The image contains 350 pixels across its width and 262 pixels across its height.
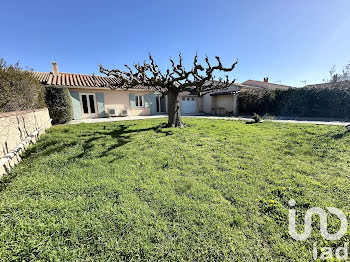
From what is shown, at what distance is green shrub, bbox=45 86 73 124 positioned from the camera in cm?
1104

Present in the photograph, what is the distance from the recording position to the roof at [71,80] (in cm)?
1350

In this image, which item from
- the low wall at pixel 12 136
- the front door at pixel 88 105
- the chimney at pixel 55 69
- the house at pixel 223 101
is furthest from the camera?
the house at pixel 223 101

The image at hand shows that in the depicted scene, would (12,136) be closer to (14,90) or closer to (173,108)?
(14,90)

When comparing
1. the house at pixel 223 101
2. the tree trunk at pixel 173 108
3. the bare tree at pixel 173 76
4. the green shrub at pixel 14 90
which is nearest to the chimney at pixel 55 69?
the green shrub at pixel 14 90

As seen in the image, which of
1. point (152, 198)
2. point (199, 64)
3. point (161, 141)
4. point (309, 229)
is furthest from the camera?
point (199, 64)

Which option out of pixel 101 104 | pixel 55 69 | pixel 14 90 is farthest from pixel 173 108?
pixel 55 69

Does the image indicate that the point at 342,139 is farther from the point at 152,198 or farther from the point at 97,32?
the point at 97,32

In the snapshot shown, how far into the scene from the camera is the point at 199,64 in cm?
736

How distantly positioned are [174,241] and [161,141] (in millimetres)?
4368

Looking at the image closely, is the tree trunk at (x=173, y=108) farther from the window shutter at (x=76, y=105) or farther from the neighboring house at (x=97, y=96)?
the window shutter at (x=76, y=105)

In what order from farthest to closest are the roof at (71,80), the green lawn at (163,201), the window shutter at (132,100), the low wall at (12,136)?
the window shutter at (132,100) → the roof at (71,80) → the low wall at (12,136) → the green lawn at (163,201)

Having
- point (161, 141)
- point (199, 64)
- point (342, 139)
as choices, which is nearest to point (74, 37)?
point (199, 64)

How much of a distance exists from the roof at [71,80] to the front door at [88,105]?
118 centimetres

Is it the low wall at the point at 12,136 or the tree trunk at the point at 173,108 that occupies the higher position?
the tree trunk at the point at 173,108
